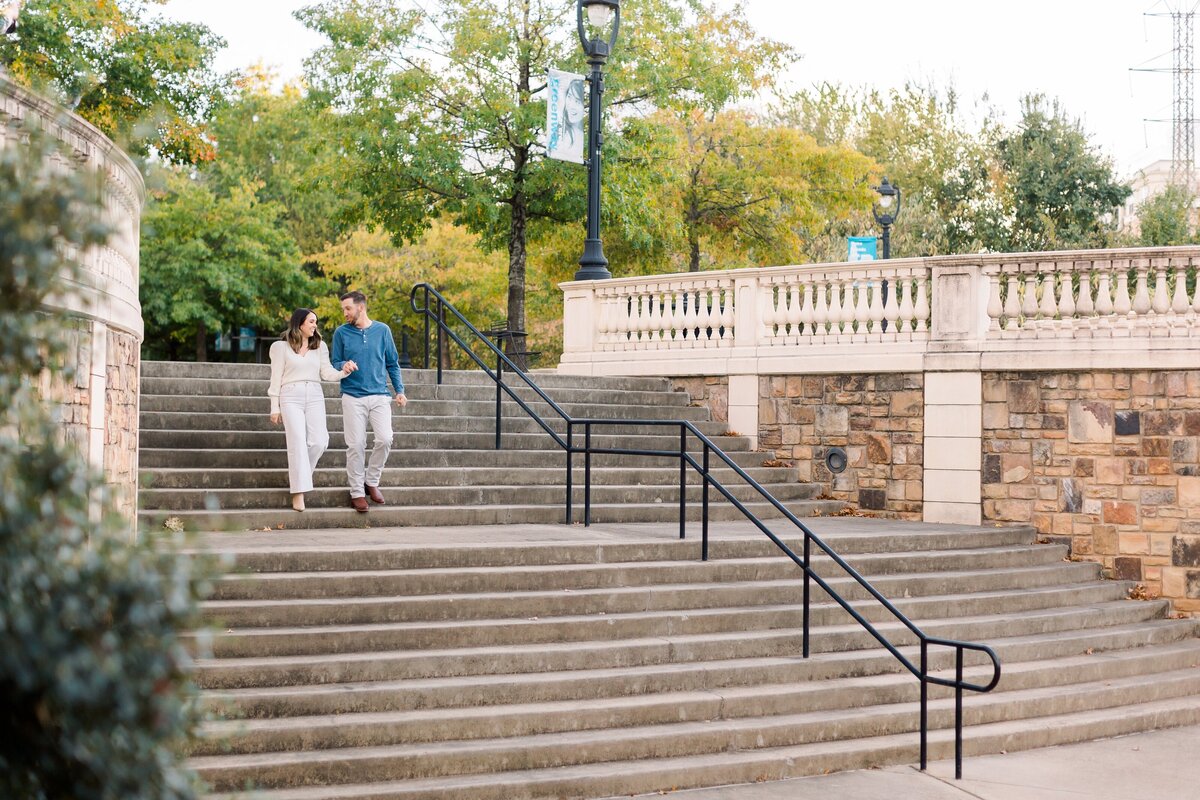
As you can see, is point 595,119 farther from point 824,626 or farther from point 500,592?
point 500,592

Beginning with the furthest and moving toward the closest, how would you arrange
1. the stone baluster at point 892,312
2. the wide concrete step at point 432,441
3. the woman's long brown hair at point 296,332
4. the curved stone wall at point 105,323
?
the stone baluster at point 892,312
the wide concrete step at point 432,441
the woman's long brown hair at point 296,332
the curved stone wall at point 105,323

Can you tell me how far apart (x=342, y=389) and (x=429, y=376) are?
12.4 feet

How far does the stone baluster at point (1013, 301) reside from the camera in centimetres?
1283

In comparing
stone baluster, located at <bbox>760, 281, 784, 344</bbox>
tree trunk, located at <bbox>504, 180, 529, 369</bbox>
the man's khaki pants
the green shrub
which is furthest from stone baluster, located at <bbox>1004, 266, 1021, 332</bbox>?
the green shrub

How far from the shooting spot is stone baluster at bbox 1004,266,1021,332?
12.8 m

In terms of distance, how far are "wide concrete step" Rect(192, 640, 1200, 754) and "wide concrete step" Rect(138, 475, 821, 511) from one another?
7.21ft

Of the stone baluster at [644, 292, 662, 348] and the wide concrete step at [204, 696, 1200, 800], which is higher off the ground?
the stone baluster at [644, 292, 662, 348]

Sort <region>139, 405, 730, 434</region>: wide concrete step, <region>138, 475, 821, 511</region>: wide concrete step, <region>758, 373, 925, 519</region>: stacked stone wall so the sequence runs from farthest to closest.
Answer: <region>758, 373, 925, 519</region>: stacked stone wall → <region>139, 405, 730, 434</region>: wide concrete step → <region>138, 475, 821, 511</region>: wide concrete step

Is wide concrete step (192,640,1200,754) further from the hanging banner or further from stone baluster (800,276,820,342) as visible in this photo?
the hanging banner

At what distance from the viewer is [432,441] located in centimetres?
1209

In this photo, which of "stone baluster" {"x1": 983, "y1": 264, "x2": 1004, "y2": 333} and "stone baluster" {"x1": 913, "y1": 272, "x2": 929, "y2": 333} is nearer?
"stone baluster" {"x1": 983, "y1": 264, "x2": 1004, "y2": 333}

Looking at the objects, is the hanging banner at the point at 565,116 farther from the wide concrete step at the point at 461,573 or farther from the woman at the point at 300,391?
the wide concrete step at the point at 461,573

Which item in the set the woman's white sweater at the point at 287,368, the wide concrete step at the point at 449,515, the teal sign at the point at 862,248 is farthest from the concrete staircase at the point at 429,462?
the teal sign at the point at 862,248

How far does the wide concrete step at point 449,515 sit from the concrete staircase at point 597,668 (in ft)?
0.96
